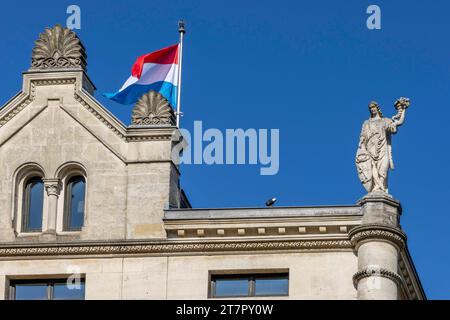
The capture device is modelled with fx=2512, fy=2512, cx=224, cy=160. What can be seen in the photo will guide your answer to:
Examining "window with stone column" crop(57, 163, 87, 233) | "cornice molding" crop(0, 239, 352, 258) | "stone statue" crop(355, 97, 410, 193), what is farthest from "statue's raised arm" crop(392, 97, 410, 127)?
"window with stone column" crop(57, 163, 87, 233)

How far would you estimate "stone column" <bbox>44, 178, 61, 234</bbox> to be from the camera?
247ft

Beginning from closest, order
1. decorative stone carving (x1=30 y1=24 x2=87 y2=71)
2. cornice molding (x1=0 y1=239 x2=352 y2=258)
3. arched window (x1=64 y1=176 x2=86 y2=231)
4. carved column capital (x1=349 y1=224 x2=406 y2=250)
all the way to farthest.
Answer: carved column capital (x1=349 y1=224 x2=406 y2=250) → cornice molding (x1=0 y1=239 x2=352 y2=258) → arched window (x1=64 y1=176 x2=86 y2=231) → decorative stone carving (x1=30 y1=24 x2=87 y2=71)

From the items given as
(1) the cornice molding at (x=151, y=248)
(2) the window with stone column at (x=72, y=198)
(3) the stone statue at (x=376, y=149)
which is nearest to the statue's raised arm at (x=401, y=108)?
(3) the stone statue at (x=376, y=149)

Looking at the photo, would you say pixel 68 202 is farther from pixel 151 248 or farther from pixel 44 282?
pixel 151 248

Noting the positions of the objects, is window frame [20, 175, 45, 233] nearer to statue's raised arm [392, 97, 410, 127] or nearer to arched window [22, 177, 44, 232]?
arched window [22, 177, 44, 232]

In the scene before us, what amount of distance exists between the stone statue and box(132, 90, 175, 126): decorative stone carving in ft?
19.7

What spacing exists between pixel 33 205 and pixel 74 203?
1.27 m

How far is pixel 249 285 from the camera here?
74.4 m

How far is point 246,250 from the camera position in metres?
74.6

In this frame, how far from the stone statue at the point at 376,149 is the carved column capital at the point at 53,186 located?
9054 millimetres
